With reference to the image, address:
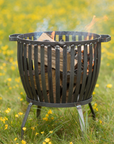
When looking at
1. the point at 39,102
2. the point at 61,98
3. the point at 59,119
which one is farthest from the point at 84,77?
the point at 59,119

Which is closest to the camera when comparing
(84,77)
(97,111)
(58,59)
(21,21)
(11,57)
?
(58,59)

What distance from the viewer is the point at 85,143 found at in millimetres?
1813

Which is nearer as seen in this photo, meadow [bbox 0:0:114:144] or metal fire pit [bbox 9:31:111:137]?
metal fire pit [bbox 9:31:111:137]

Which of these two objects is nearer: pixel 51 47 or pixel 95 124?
pixel 51 47

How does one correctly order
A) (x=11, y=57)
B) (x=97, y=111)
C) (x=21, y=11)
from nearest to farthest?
(x=97, y=111) → (x=11, y=57) → (x=21, y=11)

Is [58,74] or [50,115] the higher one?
[58,74]

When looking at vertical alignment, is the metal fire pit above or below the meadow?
above

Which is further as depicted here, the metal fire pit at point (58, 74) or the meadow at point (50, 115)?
the meadow at point (50, 115)

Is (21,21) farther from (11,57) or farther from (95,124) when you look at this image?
(95,124)

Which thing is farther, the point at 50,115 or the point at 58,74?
the point at 50,115

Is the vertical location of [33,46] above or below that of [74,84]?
above

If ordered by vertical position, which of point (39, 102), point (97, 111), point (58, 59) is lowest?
point (97, 111)

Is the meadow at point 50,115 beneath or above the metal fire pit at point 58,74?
beneath

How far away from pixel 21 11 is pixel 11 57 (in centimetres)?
398
